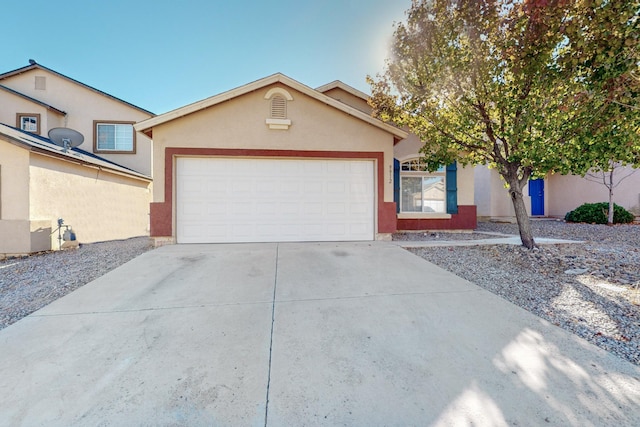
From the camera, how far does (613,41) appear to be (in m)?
4.49

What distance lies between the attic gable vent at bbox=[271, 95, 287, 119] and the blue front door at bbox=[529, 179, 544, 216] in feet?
50.9

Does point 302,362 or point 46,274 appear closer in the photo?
point 302,362

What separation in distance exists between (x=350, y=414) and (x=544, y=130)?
6.63 m

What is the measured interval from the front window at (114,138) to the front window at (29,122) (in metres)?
2.13

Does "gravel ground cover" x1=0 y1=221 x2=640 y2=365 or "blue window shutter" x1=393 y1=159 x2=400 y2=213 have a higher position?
"blue window shutter" x1=393 y1=159 x2=400 y2=213

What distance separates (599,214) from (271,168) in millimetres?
14443

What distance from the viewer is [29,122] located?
12664 mm

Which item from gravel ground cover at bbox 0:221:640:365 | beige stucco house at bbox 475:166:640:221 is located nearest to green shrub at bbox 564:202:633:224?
beige stucco house at bbox 475:166:640:221

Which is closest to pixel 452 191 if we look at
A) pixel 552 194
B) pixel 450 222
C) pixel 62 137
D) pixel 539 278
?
pixel 450 222

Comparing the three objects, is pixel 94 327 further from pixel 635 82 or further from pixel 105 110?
pixel 105 110

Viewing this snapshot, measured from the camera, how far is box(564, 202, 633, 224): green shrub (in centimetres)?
1179

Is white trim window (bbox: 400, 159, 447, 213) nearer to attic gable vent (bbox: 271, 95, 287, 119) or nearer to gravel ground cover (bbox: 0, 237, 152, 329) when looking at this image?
attic gable vent (bbox: 271, 95, 287, 119)

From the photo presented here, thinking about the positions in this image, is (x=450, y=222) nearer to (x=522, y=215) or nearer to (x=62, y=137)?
(x=522, y=215)

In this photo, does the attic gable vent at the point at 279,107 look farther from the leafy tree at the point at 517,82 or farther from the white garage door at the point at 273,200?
the leafy tree at the point at 517,82
